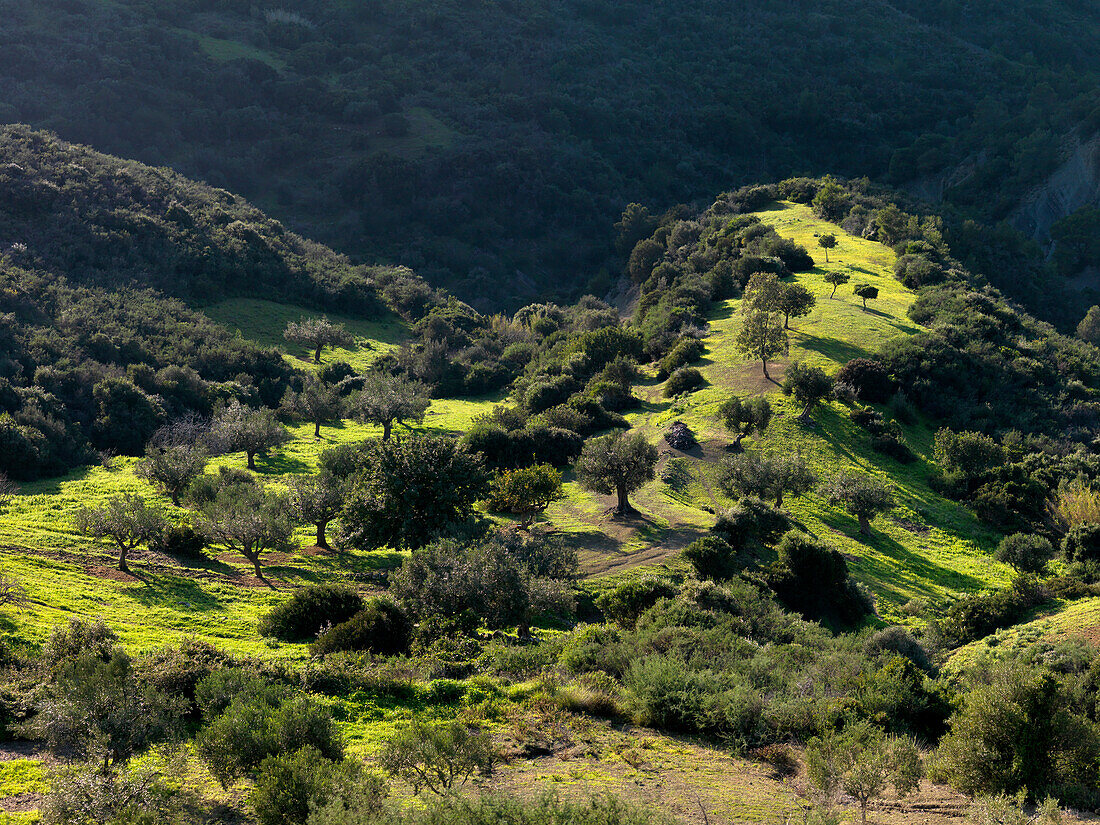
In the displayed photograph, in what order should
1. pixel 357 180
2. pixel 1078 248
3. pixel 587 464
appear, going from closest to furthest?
pixel 587 464 → pixel 1078 248 → pixel 357 180

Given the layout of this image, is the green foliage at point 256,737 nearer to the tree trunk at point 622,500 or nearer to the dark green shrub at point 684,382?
the tree trunk at point 622,500

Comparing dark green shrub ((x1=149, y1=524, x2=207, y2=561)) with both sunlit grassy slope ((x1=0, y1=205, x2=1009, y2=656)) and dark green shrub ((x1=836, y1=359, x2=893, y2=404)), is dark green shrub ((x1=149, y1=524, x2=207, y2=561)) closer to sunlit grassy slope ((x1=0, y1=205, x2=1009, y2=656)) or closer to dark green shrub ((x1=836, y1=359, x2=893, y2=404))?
sunlit grassy slope ((x1=0, y1=205, x2=1009, y2=656))

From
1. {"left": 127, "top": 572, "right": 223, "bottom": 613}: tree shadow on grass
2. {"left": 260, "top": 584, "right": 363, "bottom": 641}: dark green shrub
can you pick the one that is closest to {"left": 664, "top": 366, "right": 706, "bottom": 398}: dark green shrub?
{"left": 260, "top": 584, "right": 363, "bottom": 641}: dark green shrub

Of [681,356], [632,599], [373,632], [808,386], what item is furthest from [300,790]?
[681,356]

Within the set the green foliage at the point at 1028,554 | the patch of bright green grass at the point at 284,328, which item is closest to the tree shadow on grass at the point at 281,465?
the patch of bright green grass at the point at 284,328

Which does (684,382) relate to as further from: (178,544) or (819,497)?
(178,544)

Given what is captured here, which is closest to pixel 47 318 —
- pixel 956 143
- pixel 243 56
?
pixel 243 56

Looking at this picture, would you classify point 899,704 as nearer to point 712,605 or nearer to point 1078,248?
point 712,605
